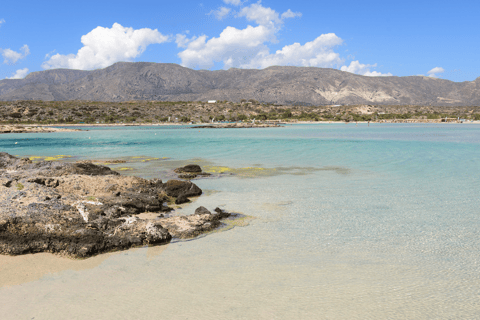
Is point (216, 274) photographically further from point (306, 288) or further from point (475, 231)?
point (475, 231)

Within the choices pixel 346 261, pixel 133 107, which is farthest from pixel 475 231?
pixel 133 107

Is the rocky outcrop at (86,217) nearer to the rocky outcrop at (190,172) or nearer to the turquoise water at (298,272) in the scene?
the turquoise water at (298,272)

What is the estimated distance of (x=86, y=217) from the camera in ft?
26.2

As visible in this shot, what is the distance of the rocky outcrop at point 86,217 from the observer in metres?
6.93

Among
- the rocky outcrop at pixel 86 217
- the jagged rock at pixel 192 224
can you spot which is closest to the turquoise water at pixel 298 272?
the jagged rock at pixel 192 224

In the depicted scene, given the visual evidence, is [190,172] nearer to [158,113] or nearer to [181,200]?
[181,200]

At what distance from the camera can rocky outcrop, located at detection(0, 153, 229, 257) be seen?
693cm

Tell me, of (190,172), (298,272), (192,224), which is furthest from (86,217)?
(190,172)

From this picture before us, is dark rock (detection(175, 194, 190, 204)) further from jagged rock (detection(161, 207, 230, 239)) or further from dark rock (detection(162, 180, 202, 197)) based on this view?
jagged rock (detection(161, 207, 230, 239))

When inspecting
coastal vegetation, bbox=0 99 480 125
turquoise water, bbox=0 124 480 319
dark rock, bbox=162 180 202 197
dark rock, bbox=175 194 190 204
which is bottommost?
turquoise water, bbox=0 124 480 319

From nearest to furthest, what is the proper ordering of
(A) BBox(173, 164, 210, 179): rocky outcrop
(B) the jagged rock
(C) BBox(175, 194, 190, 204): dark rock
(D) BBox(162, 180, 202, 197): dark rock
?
(B) the jagged rock
(C) BBox(175, 194, 190, 204): dark rock
(D) BBox(162, 180, 202, 197): dark rock
(A) BBox(173, 164, 210, 179): rocky outcrop

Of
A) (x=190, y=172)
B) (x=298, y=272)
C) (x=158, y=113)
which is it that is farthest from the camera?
(x=158, y=113)

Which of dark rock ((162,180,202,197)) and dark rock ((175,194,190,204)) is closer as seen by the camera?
dark rock ((175,194,190,204))

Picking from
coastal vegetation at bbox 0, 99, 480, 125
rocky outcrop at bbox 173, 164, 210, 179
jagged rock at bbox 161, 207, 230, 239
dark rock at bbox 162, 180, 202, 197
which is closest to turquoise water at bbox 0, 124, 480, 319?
jagged rock at bbox 161, 207, 230, 239
